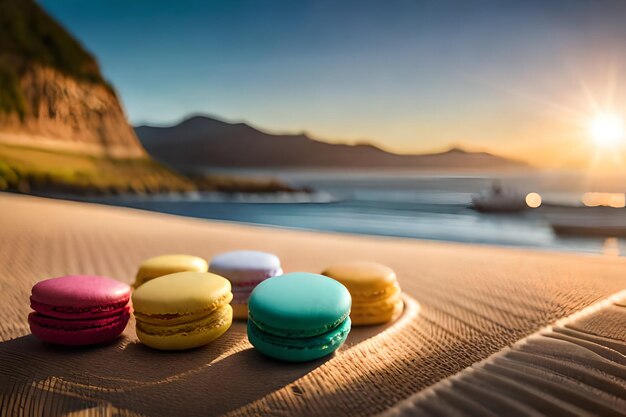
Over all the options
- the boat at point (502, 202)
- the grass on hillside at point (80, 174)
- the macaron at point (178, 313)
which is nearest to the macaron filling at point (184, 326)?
the macaron at point (178, 313)

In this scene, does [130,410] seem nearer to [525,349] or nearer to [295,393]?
[295,393]

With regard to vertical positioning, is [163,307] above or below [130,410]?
above

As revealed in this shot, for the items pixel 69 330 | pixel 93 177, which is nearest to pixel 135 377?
pixel 69 330

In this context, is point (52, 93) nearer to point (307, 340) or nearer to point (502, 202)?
point (502, 202)

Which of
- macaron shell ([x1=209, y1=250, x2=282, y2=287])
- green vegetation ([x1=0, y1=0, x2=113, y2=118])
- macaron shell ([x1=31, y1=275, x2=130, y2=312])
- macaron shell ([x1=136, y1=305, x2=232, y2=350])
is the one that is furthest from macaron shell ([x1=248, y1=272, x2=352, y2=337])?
green vegetation ([x1=0, y1=0, x2=113, y2=118])

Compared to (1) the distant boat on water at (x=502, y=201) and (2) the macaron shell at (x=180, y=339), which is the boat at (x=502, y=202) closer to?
(1) the distant boat on water at (x=502, y=201)

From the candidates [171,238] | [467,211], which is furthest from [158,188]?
[171,238]
